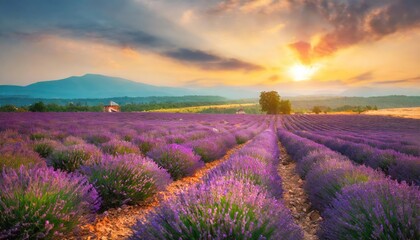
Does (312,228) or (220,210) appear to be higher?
(220,210)

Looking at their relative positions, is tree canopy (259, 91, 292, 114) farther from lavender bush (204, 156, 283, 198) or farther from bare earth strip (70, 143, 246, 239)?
bare earth strip (70, 143, 246, 239)

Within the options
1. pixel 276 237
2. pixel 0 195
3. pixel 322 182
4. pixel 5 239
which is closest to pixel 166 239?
pixel 276 237

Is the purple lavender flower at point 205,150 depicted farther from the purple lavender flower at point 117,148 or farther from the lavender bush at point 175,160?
the purple lavender flower at point 117,148

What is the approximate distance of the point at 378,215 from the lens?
2.22 metres

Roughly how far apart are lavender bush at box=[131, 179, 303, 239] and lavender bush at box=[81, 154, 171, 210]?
2.15 meters

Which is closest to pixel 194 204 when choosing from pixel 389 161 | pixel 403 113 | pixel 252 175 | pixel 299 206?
pixel 252 175


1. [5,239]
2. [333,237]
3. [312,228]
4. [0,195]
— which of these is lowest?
[312,228]

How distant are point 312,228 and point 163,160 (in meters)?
3.94

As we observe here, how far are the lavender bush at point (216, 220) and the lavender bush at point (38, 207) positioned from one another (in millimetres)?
1142

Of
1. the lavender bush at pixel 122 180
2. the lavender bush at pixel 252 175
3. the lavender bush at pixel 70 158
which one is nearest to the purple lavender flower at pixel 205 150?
the lavender bush at pixel 70 158

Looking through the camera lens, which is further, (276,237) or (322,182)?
(322,182)

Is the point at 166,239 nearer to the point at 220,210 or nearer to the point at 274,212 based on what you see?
the point at 220,210

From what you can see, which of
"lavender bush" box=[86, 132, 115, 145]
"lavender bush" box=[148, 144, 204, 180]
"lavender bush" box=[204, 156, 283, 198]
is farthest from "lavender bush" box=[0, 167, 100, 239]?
"lavender bush" box=[86, 132, 115, 145]

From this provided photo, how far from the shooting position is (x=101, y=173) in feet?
14.2
